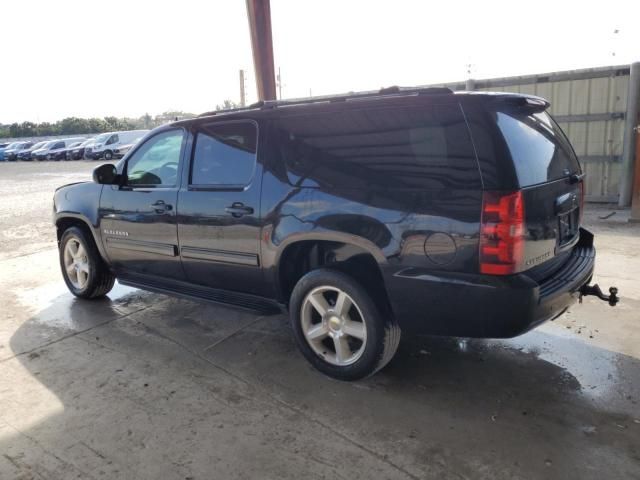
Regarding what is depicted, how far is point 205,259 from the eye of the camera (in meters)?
4.19

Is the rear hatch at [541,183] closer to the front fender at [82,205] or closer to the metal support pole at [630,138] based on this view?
the front fender at [82,205]

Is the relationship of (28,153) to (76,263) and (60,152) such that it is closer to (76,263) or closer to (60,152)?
(60,152)

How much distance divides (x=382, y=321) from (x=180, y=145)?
91.6 inches

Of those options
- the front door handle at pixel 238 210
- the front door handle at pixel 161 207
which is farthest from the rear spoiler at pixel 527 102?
the front door handle at pixel 161 207

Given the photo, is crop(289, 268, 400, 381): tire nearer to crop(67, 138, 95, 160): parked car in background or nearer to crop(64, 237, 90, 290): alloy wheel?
crop(64, 237, 90, 290): alloy wheel

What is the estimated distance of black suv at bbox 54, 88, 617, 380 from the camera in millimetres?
2861

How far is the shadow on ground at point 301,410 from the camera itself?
2686 millimetres

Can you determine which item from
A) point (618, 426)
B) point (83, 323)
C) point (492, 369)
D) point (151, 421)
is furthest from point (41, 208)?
point (618, 426)

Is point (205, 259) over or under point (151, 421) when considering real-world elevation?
over

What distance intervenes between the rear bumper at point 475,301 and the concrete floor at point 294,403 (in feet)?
1.78

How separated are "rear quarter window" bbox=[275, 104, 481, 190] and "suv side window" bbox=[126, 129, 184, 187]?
121cm

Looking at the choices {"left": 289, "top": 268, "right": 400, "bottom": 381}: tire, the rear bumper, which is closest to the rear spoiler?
the rear bumper

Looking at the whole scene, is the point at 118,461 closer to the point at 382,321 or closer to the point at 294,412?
the point at 294,412

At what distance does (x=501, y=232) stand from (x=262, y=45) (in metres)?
7.38
